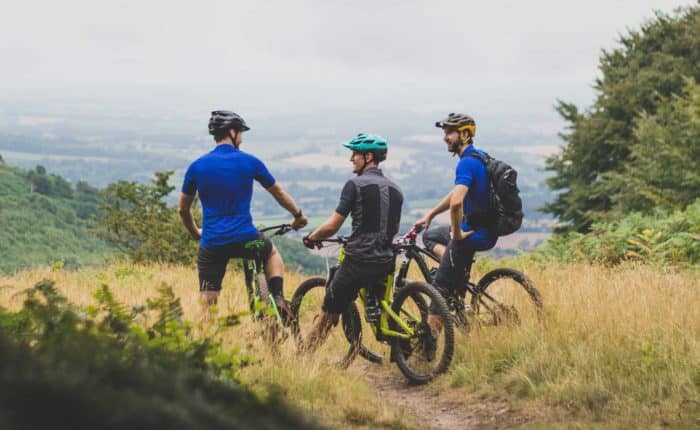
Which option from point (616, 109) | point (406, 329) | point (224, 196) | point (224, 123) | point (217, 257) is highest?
point (616, 109)

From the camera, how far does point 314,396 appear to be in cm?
621

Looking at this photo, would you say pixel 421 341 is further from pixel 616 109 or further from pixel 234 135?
pixel 616 109

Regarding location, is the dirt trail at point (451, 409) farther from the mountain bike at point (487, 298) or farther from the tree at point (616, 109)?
the tree at point (616, 109)

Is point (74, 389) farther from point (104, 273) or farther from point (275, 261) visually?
point (104, 273)

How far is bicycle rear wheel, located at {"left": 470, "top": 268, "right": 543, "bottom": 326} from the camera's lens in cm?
784

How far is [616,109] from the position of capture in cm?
3516

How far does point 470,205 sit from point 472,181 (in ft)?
0.85

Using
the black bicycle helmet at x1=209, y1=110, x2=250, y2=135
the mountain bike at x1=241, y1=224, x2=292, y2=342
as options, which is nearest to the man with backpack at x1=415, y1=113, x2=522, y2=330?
the mountain bike at x1=241, y1=224, x2=292, y2=342

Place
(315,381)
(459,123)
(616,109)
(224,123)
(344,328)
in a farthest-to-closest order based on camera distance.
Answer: (616,109)
(344,328)
(459,123)
(224,123)
(315,381)

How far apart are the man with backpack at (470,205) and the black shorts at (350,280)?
0.58 meters

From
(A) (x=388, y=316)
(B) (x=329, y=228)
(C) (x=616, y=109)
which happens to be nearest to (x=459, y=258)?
(A) (x=388, y=316)

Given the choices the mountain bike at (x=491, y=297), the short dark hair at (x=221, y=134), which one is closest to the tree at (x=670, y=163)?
the mountain bike at (x=491, y=297)

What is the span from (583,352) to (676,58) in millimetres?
30829

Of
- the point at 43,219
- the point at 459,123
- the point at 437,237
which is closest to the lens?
the point at 459,123
